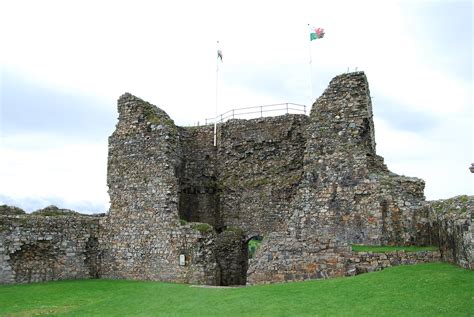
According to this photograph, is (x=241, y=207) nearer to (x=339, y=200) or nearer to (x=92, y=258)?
(x=339, y=200)

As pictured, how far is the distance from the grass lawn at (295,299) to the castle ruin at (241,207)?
2189 mm

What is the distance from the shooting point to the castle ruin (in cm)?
1811

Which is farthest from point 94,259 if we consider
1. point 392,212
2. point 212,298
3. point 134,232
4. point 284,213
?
point 392,212

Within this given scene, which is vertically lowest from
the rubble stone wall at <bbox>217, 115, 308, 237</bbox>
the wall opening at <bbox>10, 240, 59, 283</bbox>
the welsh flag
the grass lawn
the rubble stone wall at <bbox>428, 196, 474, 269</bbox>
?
the grass lawn

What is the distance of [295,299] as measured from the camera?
13.8 metres

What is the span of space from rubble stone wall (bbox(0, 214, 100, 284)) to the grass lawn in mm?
3618

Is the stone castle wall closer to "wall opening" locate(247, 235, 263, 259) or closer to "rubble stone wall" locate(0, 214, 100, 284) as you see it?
"wall opening" locate(247, 235, 263, 259)

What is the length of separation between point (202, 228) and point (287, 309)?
32.8 ft

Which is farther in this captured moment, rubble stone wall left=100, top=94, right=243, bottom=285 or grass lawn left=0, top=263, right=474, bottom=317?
rubble stone wall left=100, top=94, right=243, bottom=285

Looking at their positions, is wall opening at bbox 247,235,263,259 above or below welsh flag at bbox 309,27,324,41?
below

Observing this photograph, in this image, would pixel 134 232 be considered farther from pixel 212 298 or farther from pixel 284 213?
pixel 212 298

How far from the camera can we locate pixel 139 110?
24984 millimetres

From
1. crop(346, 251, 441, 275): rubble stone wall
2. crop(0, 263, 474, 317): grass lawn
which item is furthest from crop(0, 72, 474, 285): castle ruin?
crop(0, 263, 474, 317): grass lawn

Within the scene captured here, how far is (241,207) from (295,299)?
11.6 meters
